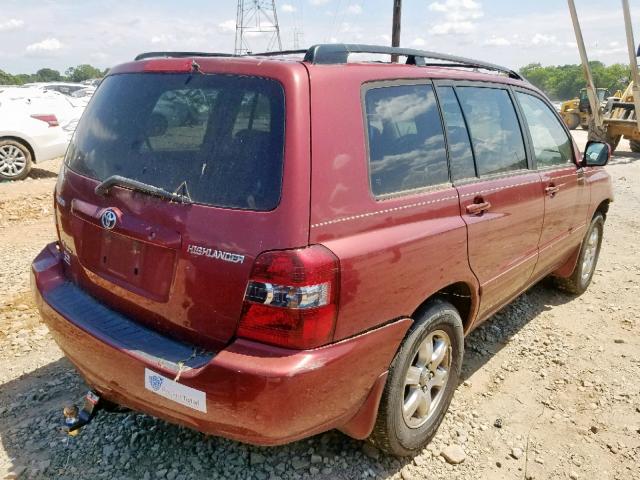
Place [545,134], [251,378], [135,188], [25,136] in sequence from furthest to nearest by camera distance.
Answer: [25,136] → [545,134] → [135,188] → [251,378]

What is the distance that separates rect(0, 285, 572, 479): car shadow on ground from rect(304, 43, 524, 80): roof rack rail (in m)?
1.80

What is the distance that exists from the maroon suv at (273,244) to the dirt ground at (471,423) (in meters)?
0.31

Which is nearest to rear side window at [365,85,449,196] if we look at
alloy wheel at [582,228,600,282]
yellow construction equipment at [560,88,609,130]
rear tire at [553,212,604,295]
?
rear tire at [553,212,604,295]

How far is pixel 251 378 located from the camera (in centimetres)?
175

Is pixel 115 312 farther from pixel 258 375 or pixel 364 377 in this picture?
pixel 364 377

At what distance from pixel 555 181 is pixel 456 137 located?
4.18 feet

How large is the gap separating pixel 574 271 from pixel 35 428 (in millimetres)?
4127

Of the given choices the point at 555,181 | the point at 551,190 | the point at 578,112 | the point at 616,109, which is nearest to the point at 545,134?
the point at 555,181

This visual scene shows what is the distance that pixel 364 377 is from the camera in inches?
79.4

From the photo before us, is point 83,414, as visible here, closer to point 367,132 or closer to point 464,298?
point 367,132

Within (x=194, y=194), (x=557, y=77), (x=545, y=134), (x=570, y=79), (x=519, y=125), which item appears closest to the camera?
(x=194, y=194)

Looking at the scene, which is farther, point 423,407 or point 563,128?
point 563,128

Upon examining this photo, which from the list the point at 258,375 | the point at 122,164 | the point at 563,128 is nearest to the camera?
the point at 258,375

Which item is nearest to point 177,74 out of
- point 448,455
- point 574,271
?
point 448,455
